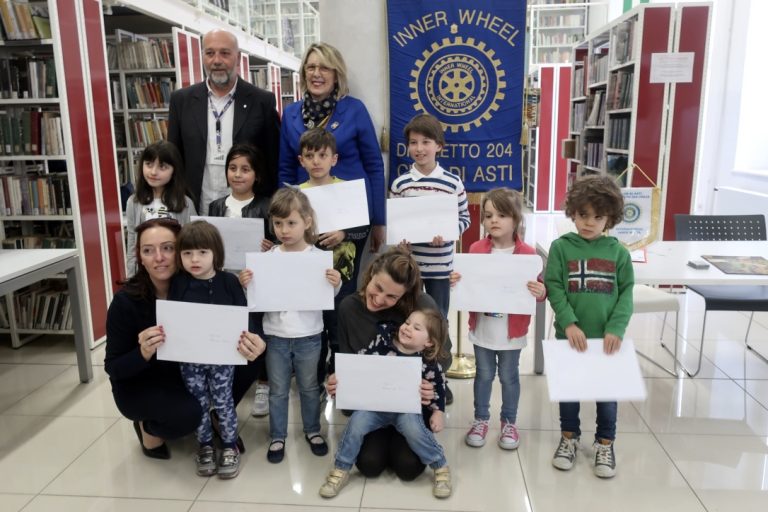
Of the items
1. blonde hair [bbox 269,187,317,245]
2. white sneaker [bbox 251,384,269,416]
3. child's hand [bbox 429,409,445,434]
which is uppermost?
blonde hair [bbox 269,187,317,245]

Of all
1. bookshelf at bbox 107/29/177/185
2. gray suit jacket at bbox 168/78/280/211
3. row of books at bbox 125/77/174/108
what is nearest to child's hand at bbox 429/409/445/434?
gray suit jacket at bbox 168/78/280/211

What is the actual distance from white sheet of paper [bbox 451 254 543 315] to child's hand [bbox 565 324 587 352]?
0.54ft

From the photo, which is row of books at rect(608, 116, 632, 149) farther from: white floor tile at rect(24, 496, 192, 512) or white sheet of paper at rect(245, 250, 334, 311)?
white floor tile at rect(24, 496, 192, 512)

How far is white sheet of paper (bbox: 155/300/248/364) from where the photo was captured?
82.0 inches

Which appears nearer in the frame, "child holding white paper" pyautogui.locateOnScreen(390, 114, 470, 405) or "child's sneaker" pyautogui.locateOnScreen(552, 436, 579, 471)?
"child's sneaker" pyautogui.locateOnScreen(552, 436, 579, 471)

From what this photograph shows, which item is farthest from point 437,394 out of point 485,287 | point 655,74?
point 655,74

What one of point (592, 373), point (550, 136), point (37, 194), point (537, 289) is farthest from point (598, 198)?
point (550, 136)

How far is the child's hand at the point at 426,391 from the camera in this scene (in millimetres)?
2113

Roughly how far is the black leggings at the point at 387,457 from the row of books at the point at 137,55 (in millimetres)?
4808

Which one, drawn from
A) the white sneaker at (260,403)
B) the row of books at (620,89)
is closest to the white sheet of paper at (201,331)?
the white sneaker at (260,403)

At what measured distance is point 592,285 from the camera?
7.11 feet

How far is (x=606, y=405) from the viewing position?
88.0 inches

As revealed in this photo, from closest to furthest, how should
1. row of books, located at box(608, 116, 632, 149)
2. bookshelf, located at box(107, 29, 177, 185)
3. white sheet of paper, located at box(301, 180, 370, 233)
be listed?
white sheet of paper, located at box(301, 180, 370, 233)
row of books, located at box(608, 116, 632, 149)
bookshelf, located at box(107, 29, 177, 185)

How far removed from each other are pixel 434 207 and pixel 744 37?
17.9ft
